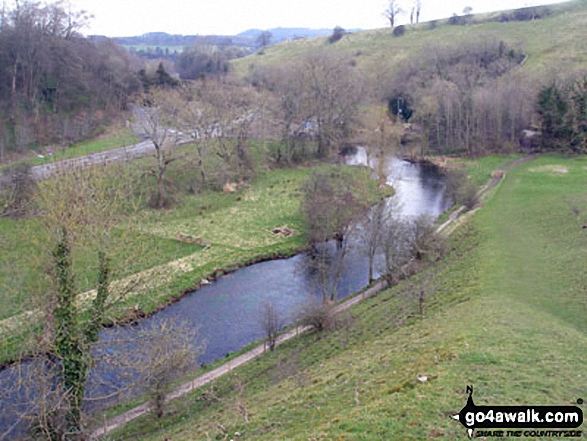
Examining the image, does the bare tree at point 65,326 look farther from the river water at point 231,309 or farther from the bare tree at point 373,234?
the bare tree at point 373,234

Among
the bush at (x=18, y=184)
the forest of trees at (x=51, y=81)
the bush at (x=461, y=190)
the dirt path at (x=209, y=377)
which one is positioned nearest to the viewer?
the dirt path at (x=209, y=377)

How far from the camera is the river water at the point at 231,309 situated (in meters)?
23.4

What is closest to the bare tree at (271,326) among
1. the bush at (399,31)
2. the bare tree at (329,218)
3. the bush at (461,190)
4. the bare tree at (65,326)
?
the bare tree at (329,218)

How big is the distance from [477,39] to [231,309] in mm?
91352

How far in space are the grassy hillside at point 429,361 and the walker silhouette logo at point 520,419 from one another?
1.19 ft

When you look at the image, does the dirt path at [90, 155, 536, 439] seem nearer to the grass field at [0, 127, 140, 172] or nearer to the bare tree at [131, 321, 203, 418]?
the bare tree at [131, 321, 203, 418]

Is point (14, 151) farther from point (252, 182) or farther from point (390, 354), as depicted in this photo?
point (390, 354)

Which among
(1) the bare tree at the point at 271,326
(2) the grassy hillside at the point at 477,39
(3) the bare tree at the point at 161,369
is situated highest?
(2) the grassy hillside at the point at 477,39

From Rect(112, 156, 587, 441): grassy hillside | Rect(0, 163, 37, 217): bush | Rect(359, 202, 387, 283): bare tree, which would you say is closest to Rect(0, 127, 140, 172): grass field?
Rect(0, 163, 37, 217): bush

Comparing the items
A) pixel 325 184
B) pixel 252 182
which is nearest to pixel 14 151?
pixel 252 182

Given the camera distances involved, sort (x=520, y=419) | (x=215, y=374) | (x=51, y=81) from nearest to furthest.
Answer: (x=520, y=419), (x=215, y=374), (x=51, y=81)

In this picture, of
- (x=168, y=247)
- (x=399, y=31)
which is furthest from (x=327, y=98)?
(x=399, y=31)

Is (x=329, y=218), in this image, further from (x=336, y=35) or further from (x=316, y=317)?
(x=336, y=35)

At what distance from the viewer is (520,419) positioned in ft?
41.3
